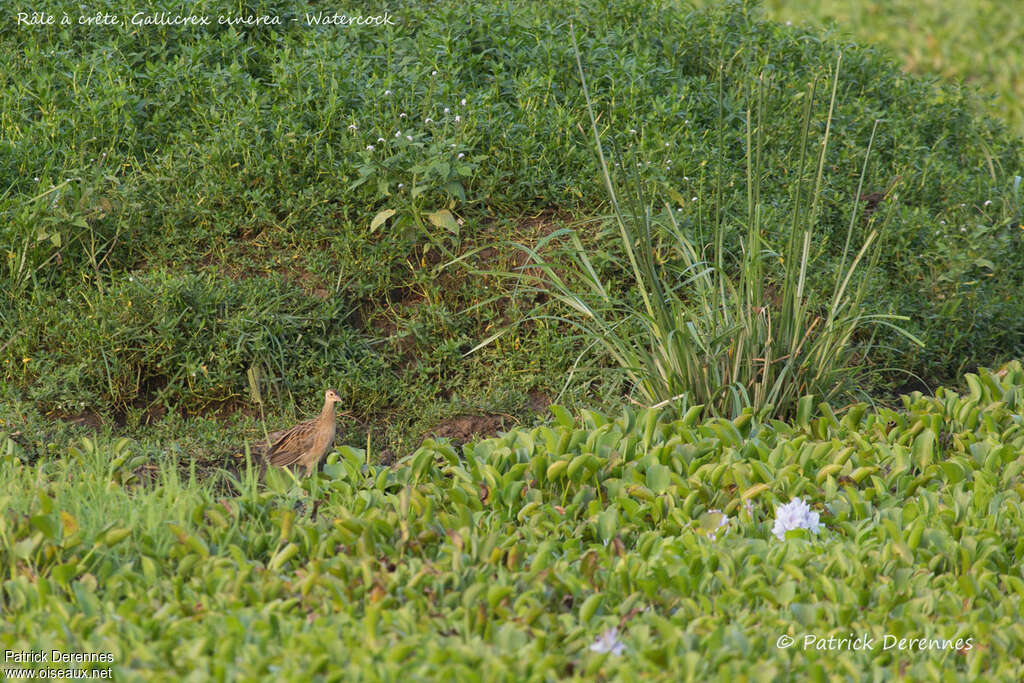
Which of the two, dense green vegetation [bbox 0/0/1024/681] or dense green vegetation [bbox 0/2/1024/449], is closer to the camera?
dense green vegetation [bbox 0/0/1024/681]

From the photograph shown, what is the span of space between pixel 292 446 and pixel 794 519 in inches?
72.4

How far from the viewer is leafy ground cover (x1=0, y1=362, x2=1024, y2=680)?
279cm

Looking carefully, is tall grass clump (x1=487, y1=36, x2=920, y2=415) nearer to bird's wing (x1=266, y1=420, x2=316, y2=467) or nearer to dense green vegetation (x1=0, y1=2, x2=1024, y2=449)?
dense green vegetation (x1=0, y1=2, x2=1024, y2=449)

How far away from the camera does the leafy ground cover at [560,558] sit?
9.17 feet

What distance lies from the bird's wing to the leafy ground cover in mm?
236

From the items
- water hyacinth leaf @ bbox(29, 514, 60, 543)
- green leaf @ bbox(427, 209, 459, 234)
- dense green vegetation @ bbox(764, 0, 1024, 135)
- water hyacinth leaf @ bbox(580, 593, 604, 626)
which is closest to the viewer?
water hyacinth leaf @ bbox(580, 593, 604, 626)

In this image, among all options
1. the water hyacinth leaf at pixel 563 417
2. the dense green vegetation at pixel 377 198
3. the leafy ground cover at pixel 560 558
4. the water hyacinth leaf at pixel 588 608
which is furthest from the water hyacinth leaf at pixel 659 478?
the dense green vegetation at pixel 377 198

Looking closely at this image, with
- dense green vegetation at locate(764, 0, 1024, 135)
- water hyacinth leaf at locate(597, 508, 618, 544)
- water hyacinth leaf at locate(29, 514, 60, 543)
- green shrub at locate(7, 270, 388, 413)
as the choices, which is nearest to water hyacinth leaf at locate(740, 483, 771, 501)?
water hyacinth leaf at locate(597, 508, 618, 544)

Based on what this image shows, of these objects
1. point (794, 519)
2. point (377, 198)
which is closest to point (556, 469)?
point (794, 519)

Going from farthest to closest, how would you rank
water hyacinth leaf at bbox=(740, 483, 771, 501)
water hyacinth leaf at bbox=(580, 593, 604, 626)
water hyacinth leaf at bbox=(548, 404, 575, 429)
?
water hyacinth leaf at bbox=(548, 404, 575, 429) → water hyacinth leaf at bbox=(740, 483, 771, 501) → water hyacinth leaf at bbox=(580, 593, 604, 626)

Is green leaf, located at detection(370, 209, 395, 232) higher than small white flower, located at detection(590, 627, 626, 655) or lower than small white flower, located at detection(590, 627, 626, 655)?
higher

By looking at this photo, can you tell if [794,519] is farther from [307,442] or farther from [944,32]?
[944,32]

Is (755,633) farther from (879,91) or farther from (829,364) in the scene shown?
(879,91)

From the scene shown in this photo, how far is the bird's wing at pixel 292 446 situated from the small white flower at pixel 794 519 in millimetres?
1718
